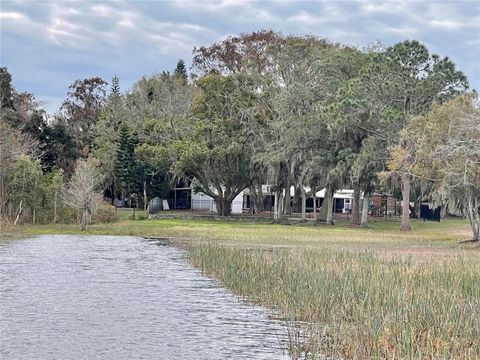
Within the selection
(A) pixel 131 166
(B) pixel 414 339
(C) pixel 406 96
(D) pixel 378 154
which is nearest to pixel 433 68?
(C) pixel 406 96

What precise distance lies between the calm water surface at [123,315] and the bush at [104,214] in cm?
2466

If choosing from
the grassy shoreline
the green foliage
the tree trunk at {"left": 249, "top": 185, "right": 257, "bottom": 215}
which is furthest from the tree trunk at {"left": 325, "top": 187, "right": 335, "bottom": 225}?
the grassy shoreline

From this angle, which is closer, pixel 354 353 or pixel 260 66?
pixel 354 353

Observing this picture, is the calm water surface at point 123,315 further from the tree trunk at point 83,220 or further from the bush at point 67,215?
the bush at point 67,215

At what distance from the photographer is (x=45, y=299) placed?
61.3 ft

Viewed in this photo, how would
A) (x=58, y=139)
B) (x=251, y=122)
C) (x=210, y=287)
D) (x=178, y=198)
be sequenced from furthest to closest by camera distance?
(x=178, y=198)
(x=58, y=139)
(x=251, y=122)
(x=210, y=287)

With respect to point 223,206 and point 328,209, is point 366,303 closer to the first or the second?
point 328,209

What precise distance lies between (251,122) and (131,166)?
11197 mm

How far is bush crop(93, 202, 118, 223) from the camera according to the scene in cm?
5269

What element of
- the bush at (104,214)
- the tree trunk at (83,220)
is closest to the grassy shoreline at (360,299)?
the tree trunk at (83,220)

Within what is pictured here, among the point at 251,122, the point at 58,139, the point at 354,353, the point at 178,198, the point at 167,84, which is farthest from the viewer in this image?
the point at 178,198

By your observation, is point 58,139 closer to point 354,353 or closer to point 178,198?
point 178,198

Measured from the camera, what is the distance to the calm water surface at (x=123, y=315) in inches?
523

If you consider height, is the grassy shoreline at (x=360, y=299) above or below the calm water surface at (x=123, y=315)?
above
